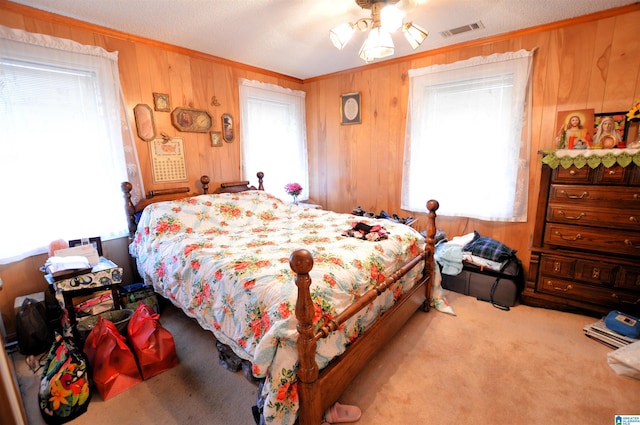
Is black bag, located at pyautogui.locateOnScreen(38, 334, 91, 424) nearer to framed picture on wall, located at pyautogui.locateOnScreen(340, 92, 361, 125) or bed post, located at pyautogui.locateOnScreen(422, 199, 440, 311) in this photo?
bed post, located at pyautogui.locateOnScreen(422, 199, 440, 311)

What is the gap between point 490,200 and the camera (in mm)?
2930

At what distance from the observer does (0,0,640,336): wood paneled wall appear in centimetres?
228

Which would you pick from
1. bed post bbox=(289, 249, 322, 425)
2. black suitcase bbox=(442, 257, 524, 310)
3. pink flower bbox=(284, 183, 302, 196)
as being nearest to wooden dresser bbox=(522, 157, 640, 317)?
black suitcase bbox=(442, 257, 524, 310)

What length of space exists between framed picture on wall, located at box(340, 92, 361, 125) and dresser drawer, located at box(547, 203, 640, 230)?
2.31 metres

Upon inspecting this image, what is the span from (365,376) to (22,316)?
7.66ft

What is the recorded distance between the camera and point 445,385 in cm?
175

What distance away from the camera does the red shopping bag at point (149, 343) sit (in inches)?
71.2

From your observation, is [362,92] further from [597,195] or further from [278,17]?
[597,195]

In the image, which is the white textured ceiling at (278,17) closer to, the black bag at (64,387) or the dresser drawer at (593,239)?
the dresser drawer at (593,239)

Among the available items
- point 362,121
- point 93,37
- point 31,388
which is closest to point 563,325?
point 362,121

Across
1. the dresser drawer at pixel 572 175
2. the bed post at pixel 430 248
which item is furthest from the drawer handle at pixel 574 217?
the bed post at pixel 430 248

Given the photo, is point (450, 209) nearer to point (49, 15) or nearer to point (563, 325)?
point (563, 325)

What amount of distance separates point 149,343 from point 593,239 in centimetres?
330

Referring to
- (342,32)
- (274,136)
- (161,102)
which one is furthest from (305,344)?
(274,136)
